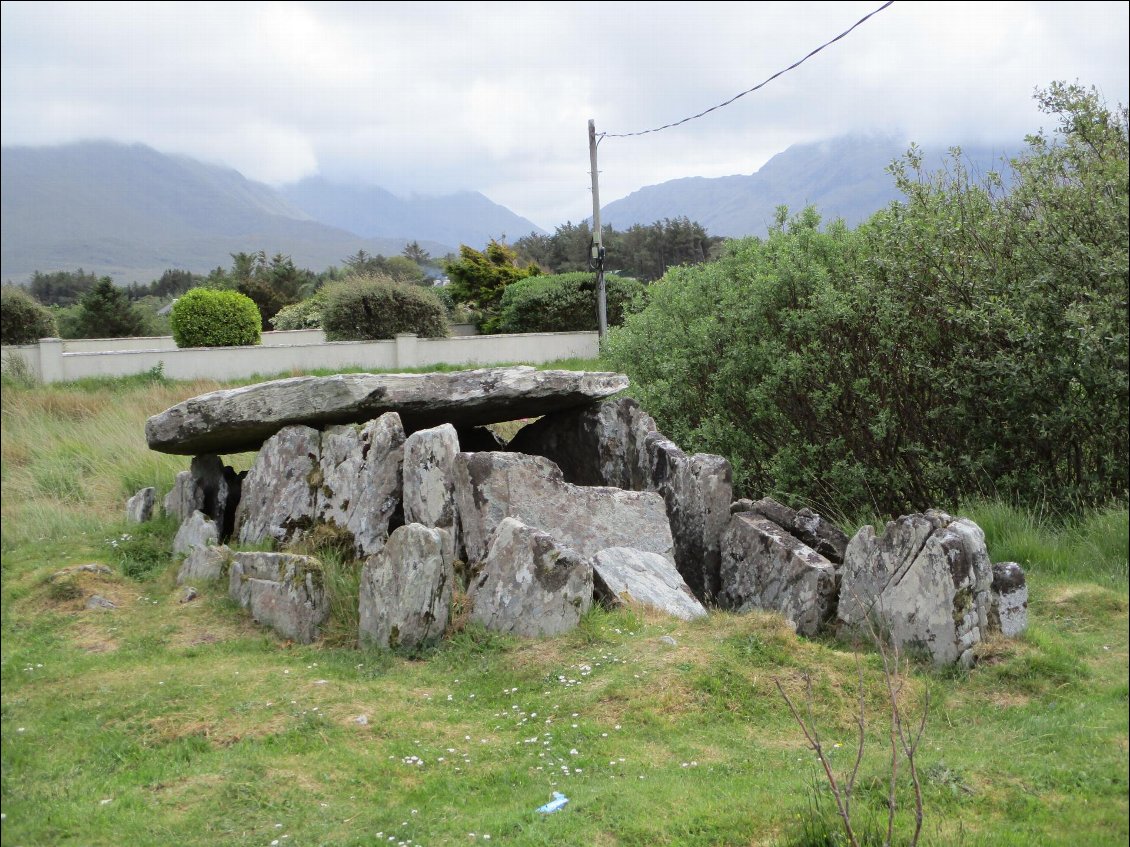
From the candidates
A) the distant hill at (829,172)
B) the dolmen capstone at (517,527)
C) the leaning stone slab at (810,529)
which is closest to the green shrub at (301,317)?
the distant hill at (829,172)

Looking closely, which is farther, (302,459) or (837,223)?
(837,223)

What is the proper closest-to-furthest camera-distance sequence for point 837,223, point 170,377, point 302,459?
point 302,459, point 837,223, point 170,377

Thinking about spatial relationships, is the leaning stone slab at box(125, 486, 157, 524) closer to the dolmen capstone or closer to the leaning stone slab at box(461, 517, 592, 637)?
the dolmen capstone

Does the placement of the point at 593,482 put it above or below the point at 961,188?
below

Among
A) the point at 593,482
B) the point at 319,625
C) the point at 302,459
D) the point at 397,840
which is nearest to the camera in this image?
the point at 397,840

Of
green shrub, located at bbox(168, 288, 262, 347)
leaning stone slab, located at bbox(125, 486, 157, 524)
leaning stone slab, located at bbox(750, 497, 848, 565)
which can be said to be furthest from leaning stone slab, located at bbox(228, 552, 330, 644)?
green shrub, located at bbox(168, 288, 262, 347)

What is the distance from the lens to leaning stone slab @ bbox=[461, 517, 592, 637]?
6988 millimetres

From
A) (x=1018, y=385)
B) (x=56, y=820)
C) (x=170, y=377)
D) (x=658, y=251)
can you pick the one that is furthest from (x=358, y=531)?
(x=658, y=251)

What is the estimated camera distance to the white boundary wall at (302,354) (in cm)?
2031

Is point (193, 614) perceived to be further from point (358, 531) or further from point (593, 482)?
point (593, 482)

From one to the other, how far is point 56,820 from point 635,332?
11.0 m

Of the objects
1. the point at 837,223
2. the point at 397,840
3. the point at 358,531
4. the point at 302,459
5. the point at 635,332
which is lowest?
the point at 397,840

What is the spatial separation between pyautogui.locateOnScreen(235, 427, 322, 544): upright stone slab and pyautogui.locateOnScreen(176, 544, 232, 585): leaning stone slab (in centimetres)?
54

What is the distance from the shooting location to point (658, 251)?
6312 cm
